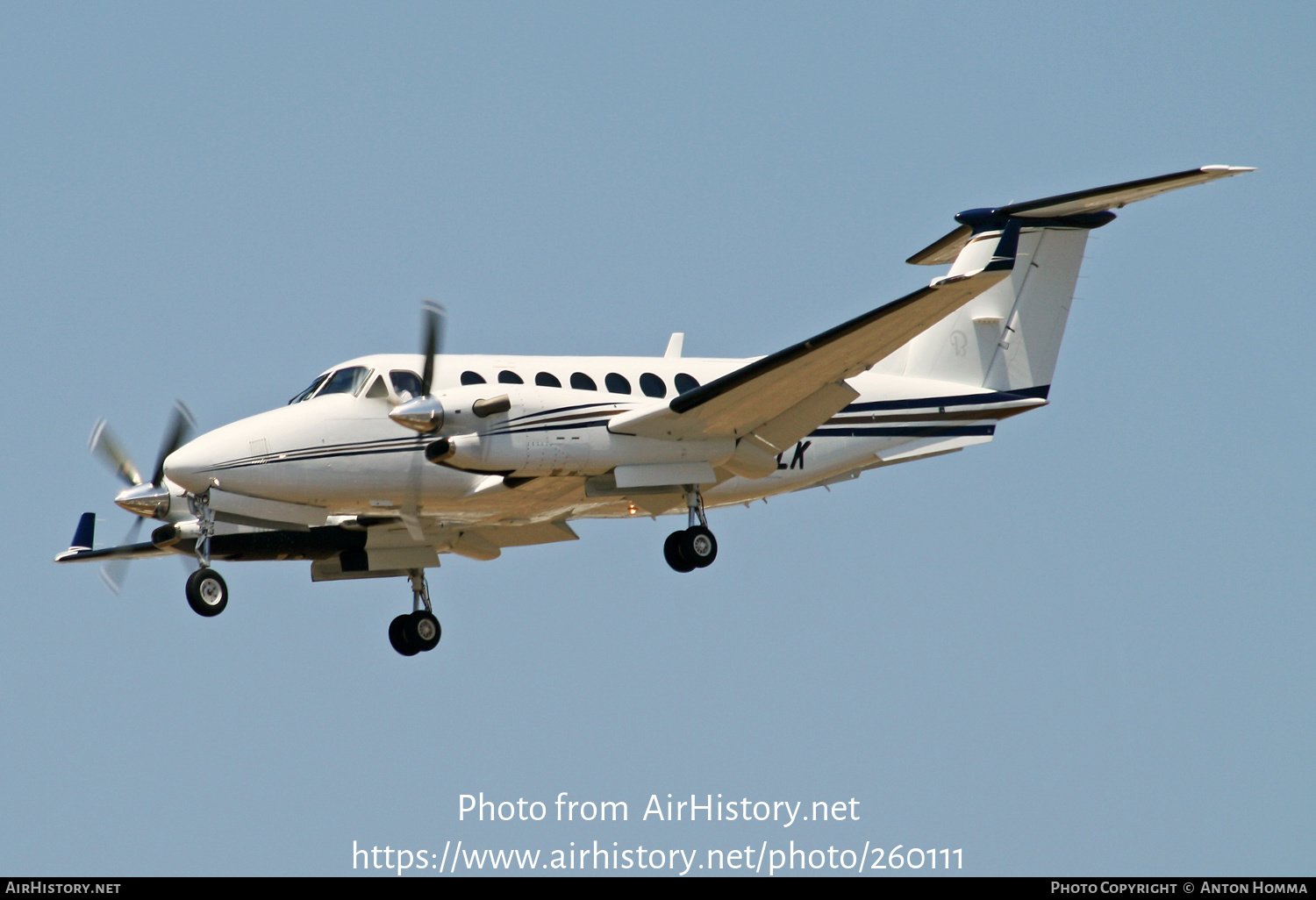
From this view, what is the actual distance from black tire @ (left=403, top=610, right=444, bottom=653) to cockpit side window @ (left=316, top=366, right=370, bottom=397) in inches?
155

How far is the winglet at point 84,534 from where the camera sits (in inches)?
744

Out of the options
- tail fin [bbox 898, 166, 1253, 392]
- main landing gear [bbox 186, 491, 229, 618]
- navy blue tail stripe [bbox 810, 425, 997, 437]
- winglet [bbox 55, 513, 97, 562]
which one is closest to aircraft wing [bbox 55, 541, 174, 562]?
winglet [bbox 55, 513, 97, 562]

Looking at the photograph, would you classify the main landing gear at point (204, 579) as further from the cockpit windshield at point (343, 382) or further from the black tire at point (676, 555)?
the black tire at point (676, 555)

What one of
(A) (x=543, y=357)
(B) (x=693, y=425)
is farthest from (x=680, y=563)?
(A) (x=543, y=357)

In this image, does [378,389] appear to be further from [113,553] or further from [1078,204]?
[1078,204]

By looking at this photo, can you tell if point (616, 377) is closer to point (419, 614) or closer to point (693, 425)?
point (693, 425)

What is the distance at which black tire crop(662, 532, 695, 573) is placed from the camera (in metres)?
17.4

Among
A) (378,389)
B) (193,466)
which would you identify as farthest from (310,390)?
(193,466)

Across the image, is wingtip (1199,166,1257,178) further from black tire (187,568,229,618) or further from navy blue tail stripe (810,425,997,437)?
black tire (187,568,229,618)

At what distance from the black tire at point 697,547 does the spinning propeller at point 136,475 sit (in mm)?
5577

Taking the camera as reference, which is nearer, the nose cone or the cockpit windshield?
the nose cone

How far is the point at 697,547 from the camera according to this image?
1744 centimetres

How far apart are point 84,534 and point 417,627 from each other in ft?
13.4

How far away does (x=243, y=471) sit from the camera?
640 inches
